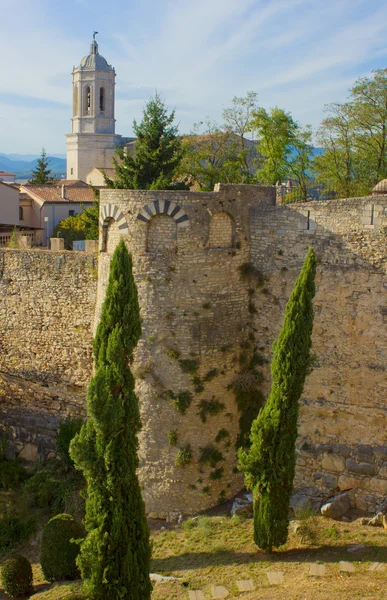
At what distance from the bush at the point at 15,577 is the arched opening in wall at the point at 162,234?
303 inches

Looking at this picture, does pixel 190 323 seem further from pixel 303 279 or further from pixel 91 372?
pixel 91 372

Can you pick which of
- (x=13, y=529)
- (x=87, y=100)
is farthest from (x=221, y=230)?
(x=87, y=100)

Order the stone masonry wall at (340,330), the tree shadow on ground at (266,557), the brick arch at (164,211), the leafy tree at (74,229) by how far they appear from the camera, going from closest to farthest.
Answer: the tree shadow on ground at (266,557) → the stone masonry wall at (340,330) → the brick arch at (164,211) → the leafy tree at (74,229)

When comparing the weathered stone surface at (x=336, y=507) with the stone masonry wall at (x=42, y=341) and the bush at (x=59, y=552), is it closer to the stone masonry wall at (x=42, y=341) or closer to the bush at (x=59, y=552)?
the bush at (x=59, y=552)

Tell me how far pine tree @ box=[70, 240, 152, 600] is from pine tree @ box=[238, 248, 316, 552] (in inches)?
101

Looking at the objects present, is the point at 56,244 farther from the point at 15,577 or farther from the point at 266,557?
the point at 266,557

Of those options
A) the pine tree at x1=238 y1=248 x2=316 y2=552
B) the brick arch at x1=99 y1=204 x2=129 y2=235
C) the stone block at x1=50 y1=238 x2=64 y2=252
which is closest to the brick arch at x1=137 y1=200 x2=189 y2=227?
the brick arch at x1=99 y1=204 x2=129 y2=235

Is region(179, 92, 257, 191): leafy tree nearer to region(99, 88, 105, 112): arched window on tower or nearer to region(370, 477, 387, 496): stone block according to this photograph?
region(370, 477, 387, 496): stone block

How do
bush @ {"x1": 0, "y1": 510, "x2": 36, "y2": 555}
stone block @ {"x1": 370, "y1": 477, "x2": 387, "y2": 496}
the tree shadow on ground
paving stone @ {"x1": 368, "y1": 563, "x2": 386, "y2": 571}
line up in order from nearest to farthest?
paving stone @ {"x1": 368, "y1": 563, "x2": 386, "y2": 571}
the tree shadow on ground
stone block @ {"x1": 370, "y1": 477, "x2": 387, "y2": 496}
bush @ {"x1": 0, "y1": 510, "x2": 36, "y2": 555}

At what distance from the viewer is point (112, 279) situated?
13.2 metres

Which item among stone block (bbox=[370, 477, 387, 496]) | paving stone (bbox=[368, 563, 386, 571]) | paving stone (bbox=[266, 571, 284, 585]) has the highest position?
stone block (bbox=[370, 477, 387, 496])

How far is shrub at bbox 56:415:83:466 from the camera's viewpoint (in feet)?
63.2

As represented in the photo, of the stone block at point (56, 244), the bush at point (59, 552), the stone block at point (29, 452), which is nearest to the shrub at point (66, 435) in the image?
the stone block at point (29, 452)

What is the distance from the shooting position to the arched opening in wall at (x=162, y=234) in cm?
1573
